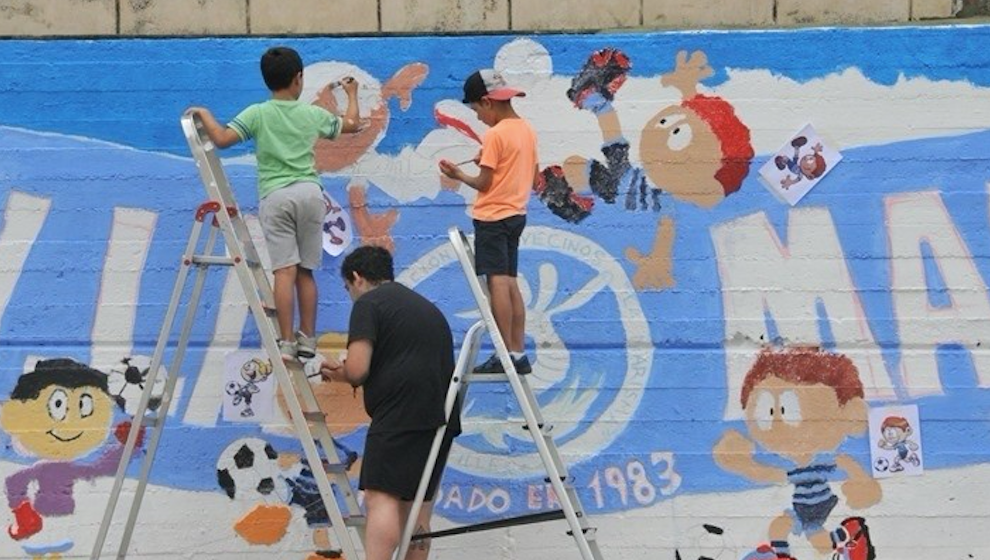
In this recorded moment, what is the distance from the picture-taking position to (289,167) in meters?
6.77

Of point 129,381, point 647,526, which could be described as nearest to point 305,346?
point 129,381

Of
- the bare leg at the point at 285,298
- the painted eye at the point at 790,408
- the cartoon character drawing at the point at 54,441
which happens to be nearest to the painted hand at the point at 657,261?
the painted eye at the point at 790,408

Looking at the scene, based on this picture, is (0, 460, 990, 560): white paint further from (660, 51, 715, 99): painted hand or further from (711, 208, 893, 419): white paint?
(660, 51, 715, 99): painted hand

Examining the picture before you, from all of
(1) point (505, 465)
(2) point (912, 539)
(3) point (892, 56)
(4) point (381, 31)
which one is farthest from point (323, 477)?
(3) point (892, 56)

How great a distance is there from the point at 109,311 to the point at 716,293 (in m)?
2.89

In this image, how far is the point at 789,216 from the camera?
740 cm

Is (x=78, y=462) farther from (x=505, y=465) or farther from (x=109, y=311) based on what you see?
(x=505, y=465)

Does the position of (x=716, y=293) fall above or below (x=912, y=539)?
above

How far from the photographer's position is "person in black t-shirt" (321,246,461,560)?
6246 millimetres

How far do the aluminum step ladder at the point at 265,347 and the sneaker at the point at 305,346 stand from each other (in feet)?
0.41

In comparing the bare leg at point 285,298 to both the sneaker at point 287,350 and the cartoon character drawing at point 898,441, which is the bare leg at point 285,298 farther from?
the cartoon character drawing at point 898,441

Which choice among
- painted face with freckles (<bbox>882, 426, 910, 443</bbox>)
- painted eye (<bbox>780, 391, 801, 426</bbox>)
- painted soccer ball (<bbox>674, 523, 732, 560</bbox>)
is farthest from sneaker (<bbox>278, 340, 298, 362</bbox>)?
painted face with freckles (<bbox>882, 426, 910, 443</bbox>)

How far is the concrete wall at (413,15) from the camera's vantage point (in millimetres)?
7559

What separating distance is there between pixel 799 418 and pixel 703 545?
746 mm
